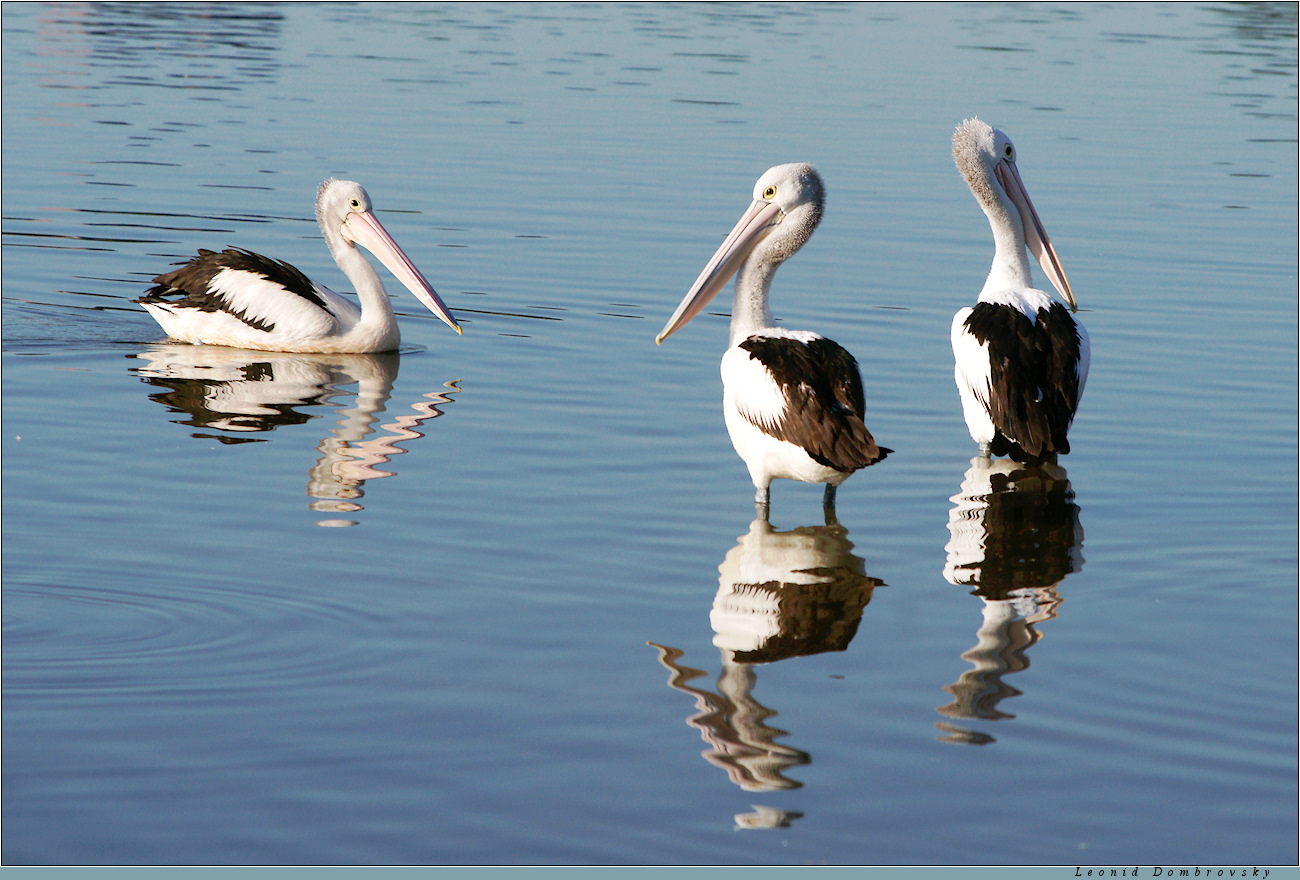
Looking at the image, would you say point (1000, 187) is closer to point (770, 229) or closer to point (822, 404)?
point (770, 229)

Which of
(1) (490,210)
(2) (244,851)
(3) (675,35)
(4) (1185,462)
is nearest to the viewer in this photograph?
(2) (244,851)

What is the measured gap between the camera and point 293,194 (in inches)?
526

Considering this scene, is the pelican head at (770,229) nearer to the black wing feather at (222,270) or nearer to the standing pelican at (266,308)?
the standing pelican at (266,308)

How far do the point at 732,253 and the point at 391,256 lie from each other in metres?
3.57

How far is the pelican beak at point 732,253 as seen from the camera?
6.68 meters

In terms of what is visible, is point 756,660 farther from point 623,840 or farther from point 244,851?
point 244,851

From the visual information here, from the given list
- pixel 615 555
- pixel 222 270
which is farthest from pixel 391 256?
pixel 615 555

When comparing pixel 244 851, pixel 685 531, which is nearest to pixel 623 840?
pixel 244 851

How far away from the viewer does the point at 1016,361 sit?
668cm

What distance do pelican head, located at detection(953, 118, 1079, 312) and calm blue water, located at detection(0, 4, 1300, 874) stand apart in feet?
2.75

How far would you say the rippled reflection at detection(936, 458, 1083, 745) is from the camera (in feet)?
15.0

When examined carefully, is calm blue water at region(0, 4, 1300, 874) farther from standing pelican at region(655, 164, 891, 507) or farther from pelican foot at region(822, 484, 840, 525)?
standing pelican at region(655, 164, 891, 507)

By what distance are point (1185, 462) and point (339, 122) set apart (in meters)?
12.1

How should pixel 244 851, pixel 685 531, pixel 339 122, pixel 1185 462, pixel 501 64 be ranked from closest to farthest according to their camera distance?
pixel 244 851 < pixel 685 531 < pixel 1185 462 < pixel 339 122 < pixel 501 64
